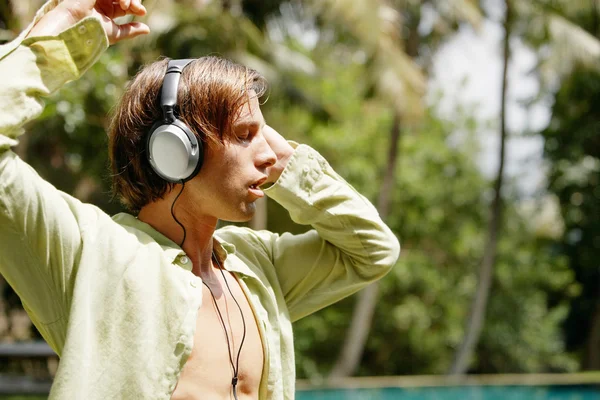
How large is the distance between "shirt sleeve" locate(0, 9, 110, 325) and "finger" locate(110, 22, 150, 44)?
0.26 feet

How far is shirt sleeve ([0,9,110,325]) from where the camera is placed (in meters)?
1.46

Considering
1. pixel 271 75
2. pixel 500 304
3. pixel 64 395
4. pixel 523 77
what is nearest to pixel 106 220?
pixel 64 395

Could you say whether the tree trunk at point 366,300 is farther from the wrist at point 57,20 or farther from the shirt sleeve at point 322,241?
the wrist at point 57,20

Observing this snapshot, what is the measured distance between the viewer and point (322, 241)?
2.14m

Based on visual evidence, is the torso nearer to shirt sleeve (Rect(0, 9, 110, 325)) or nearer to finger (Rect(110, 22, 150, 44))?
shirt sleeve (Rect(0, 9, 110, 325))

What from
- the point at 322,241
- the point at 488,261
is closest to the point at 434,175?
the point at 488,261

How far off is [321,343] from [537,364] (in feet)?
15.2

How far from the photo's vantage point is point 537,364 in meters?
19.1

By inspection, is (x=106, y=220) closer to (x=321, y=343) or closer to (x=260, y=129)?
(x=260, y=129)

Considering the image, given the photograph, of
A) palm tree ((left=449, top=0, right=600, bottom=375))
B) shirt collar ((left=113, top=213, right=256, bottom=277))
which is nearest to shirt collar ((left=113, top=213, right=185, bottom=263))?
shirt collar ((left=113, top=213, right=256, bottom=277))

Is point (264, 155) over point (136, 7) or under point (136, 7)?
under

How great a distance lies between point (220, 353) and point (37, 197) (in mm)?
492

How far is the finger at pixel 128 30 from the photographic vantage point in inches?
66.1

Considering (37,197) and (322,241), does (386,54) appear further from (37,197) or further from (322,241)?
(37,197)
